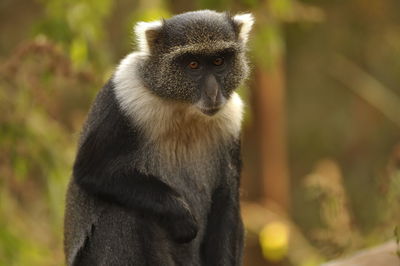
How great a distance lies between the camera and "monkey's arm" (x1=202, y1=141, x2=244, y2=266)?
6.30m

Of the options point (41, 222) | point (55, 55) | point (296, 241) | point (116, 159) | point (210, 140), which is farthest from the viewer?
point (41, 222)

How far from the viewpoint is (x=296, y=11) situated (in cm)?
1064

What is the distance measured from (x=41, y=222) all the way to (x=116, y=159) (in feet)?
24.4

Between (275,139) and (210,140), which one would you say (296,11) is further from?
(210,140)

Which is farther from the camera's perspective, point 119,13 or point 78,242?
point 119,13

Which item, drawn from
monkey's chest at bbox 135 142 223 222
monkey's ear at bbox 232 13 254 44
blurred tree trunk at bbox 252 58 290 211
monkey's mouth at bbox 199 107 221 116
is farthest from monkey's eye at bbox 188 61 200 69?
blurred tree trunk at bbox 252 58 290 211

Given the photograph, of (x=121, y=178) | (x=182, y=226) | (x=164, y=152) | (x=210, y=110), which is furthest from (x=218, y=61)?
(x=182, y=226)

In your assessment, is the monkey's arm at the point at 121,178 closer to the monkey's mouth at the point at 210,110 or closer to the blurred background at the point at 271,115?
the monkey's mouth at the point at 210,110

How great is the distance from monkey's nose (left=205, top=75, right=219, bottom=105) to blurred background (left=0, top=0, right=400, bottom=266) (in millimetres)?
943

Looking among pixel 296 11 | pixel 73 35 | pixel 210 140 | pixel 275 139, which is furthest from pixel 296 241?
pixel 210 140

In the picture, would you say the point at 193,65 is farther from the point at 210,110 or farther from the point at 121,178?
the point at 121,178

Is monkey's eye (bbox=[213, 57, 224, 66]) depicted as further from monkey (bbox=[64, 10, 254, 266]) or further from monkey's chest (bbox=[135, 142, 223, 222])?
monkey's chest (bbox=[135, 142, 223, 222])

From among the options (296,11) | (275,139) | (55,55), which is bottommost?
(275,139)

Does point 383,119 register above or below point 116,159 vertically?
below
